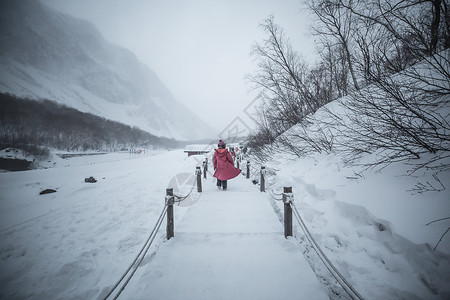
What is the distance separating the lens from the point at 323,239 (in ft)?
10.0

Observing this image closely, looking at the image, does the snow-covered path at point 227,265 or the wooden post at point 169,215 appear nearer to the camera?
the snow-covered path at point 227,265

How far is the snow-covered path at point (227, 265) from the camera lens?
2.23 m

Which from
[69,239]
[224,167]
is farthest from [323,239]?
[69,239]

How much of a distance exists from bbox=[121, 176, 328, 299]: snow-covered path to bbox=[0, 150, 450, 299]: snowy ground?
0.42ft

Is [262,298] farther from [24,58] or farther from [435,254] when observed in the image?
[24,58]

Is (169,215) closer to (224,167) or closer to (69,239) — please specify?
(69,239)

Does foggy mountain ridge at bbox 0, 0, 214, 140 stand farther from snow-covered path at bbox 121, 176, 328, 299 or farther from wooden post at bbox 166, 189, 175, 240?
snow-covered path at bbox 121, 176, 328, 299

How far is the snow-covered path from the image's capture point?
2.23 metres

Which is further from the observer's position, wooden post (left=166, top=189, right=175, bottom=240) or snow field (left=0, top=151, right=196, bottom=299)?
wooden post (left=166, top=189, right=175, bottom=240)

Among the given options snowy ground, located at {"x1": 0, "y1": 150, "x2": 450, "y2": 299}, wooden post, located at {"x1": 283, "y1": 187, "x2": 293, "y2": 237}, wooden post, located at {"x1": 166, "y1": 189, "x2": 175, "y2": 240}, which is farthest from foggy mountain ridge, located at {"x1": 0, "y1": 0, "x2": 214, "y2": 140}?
wooden post, located at {"x1": 283, "y1": 187, "x2": 293, "y2": 237}

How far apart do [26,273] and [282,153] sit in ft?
29.0

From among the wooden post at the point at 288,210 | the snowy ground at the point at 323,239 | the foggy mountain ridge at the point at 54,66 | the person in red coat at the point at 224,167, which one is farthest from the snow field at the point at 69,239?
the foggy mountain ridge at the point at 54,66

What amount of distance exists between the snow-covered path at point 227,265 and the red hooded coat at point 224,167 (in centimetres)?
233

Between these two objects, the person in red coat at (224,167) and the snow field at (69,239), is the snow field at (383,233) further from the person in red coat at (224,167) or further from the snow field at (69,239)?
the snow field at (69,239)
